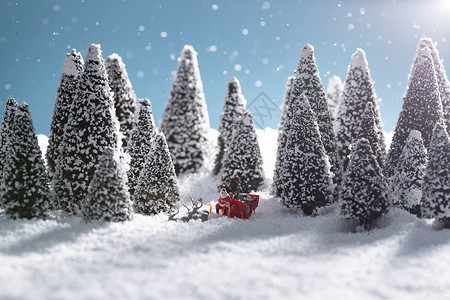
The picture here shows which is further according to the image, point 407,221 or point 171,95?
point 171,95

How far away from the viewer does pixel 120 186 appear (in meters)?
13.8

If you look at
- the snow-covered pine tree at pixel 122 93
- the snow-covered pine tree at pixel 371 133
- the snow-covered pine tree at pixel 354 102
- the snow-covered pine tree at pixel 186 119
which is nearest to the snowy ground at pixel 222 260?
the snow-covered pine tree at pixel 371 133

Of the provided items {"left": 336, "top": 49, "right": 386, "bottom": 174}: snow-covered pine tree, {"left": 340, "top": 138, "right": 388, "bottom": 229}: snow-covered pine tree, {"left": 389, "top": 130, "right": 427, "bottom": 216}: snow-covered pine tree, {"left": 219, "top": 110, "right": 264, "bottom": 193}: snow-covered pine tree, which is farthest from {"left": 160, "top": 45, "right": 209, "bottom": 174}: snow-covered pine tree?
{"left": 389, "top": 130, "right": 427, "bottom": 216}: snow-covered pine tree

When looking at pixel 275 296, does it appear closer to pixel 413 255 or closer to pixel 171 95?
pixel 413 255

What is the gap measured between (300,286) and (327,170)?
373 inches

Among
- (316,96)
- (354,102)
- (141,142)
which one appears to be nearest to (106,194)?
(141,142)

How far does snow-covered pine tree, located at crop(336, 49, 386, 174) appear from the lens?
911 inches

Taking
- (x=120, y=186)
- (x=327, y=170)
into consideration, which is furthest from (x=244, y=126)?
(x=120, y=186)

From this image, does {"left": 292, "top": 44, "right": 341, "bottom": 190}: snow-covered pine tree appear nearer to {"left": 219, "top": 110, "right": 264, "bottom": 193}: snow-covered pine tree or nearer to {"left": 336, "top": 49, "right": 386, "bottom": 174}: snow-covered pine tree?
{"left": 336, "top": 49, "right": 386, "bottom": 174}: snow-covered pine tree

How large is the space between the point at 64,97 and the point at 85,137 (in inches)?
195

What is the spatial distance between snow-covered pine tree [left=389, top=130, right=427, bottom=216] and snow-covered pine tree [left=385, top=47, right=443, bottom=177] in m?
2.41

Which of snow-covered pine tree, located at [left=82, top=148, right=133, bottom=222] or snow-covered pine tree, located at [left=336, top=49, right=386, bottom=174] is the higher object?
snow-covered pine tree, located at [left=336, top=49, right=386, bottom=174]

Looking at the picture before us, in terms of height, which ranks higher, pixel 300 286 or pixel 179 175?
pixel 179 175

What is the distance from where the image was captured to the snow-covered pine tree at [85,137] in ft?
53.9
